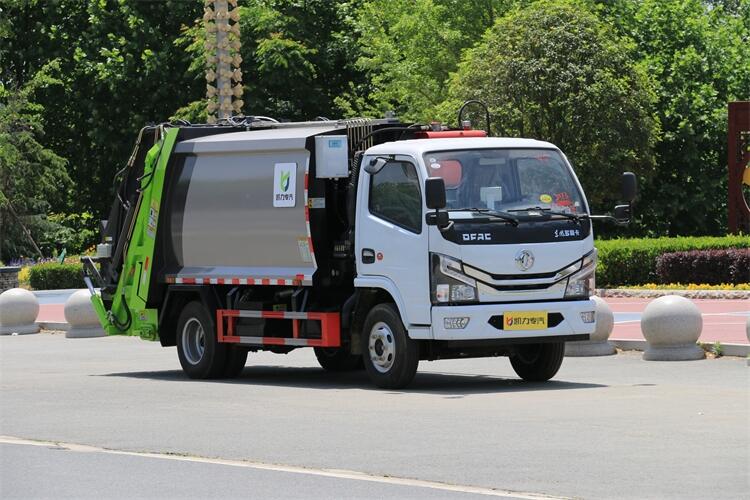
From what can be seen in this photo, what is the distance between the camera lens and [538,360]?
1736cm

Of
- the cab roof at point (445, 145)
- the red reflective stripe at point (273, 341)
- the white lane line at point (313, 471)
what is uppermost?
the cab roof at point (445, 145)

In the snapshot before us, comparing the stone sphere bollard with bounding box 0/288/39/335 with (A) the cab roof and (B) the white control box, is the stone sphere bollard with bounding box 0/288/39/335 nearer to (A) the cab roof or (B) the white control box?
(B) the white control box

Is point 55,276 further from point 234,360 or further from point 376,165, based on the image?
point 376,165

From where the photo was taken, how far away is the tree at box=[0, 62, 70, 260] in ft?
169

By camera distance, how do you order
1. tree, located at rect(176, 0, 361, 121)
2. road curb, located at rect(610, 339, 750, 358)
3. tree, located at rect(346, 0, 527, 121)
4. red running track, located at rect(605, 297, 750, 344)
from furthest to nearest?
tree, located at rect(176, 0, 361, 121) → tree, located at rect(346, 0, 527, 121) → red running track, located at rect(605, 297, 750, 344) → road curb, located at rect(610, 339, 750, 358)

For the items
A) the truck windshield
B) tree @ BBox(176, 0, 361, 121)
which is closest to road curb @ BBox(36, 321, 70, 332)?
the truck windshield

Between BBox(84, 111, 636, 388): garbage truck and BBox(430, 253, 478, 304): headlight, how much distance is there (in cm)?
1

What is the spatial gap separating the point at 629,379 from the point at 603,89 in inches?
847

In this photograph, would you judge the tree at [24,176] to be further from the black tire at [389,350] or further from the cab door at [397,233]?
the black tire at [389,350]

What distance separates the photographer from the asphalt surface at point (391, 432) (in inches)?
404

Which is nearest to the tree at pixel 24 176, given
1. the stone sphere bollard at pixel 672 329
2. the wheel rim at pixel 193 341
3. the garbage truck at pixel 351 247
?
the garbage truck at pixel 351 247

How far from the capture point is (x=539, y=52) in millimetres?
38750

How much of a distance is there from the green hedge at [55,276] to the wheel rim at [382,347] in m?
27.1

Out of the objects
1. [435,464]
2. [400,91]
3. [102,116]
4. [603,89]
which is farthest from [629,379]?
[102,116]
